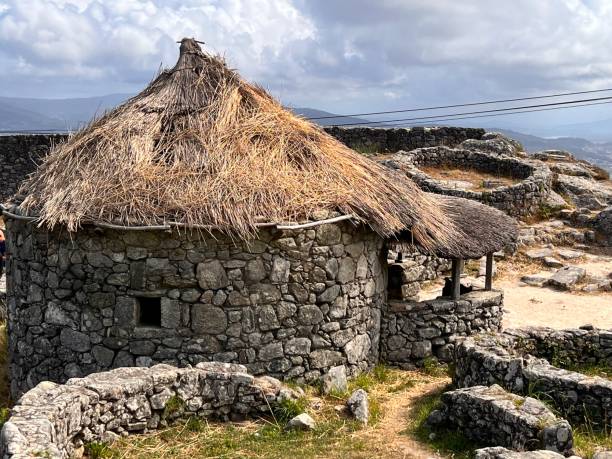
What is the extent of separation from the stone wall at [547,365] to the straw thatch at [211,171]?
6.53 feet

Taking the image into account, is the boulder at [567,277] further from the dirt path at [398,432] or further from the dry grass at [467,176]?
the dirt path at [398,432]

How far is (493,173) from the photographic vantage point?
26.1m

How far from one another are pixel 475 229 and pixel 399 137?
18.7 m

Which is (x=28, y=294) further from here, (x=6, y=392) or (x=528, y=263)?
(x=528, y=263)

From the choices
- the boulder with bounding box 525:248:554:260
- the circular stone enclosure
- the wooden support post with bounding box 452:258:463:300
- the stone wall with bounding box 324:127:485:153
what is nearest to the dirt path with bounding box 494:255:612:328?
the boulder with bounding box 525:248:554:260

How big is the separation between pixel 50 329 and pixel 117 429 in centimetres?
346

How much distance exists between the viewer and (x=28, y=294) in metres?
10.9

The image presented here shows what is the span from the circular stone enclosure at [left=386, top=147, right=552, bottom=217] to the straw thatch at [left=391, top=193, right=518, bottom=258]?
8310mm

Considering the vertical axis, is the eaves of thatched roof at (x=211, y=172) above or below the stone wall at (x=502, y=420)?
above

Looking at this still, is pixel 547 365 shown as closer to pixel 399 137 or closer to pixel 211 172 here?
pixel 211 172

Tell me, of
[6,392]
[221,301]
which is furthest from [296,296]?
[6,392]

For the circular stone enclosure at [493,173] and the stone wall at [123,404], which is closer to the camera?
the stone wall at [123,404]

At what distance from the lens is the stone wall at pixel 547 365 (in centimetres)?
861

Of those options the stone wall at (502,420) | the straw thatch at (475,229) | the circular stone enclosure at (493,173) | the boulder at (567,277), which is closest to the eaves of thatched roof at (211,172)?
the straw thatch at (475,229)
